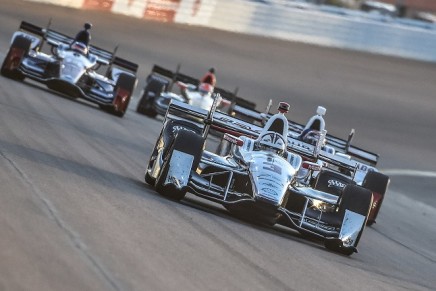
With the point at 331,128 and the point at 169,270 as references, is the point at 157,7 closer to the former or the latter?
A: the point at 331,128

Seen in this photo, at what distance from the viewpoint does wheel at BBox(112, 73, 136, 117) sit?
79.0ft

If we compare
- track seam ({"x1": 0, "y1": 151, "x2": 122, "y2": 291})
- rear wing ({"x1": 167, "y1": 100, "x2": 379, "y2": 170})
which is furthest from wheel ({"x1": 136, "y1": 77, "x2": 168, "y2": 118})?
track seam ({"x1": 0, "y1": 151, "x2": 122, "y2": 291})

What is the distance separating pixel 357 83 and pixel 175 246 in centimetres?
3185

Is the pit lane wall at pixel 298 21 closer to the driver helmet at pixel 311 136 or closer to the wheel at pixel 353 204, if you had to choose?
the driver helmet at pixel 311 136

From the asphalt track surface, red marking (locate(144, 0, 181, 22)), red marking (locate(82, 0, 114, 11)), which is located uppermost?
red marking (locate(144, 0, 181, 22))

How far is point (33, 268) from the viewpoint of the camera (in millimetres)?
7168

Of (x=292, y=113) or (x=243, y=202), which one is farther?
(x=292, y=113)

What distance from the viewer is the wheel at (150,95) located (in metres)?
27.8

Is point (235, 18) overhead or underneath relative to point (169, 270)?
overhead

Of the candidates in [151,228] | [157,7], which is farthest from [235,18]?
[151,228]

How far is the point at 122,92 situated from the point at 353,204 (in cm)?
1147

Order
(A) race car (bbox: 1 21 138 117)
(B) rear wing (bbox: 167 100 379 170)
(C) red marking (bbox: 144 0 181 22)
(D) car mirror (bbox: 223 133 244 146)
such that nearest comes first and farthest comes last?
(D) car mirror (bbox: 223 133 244 146) → (B) rear wing (bbox: 167 100 379 170) → (A) race car (bbox: 1 21 138 117) → (C) red marking (bbox: 144 0 181 22)

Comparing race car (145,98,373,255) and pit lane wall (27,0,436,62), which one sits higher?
pit lane wall (27,0,436,62)

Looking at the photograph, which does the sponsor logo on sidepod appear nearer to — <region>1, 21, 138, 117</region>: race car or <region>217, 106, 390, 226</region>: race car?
<region>217, 106, 390, 226</region>: race car
